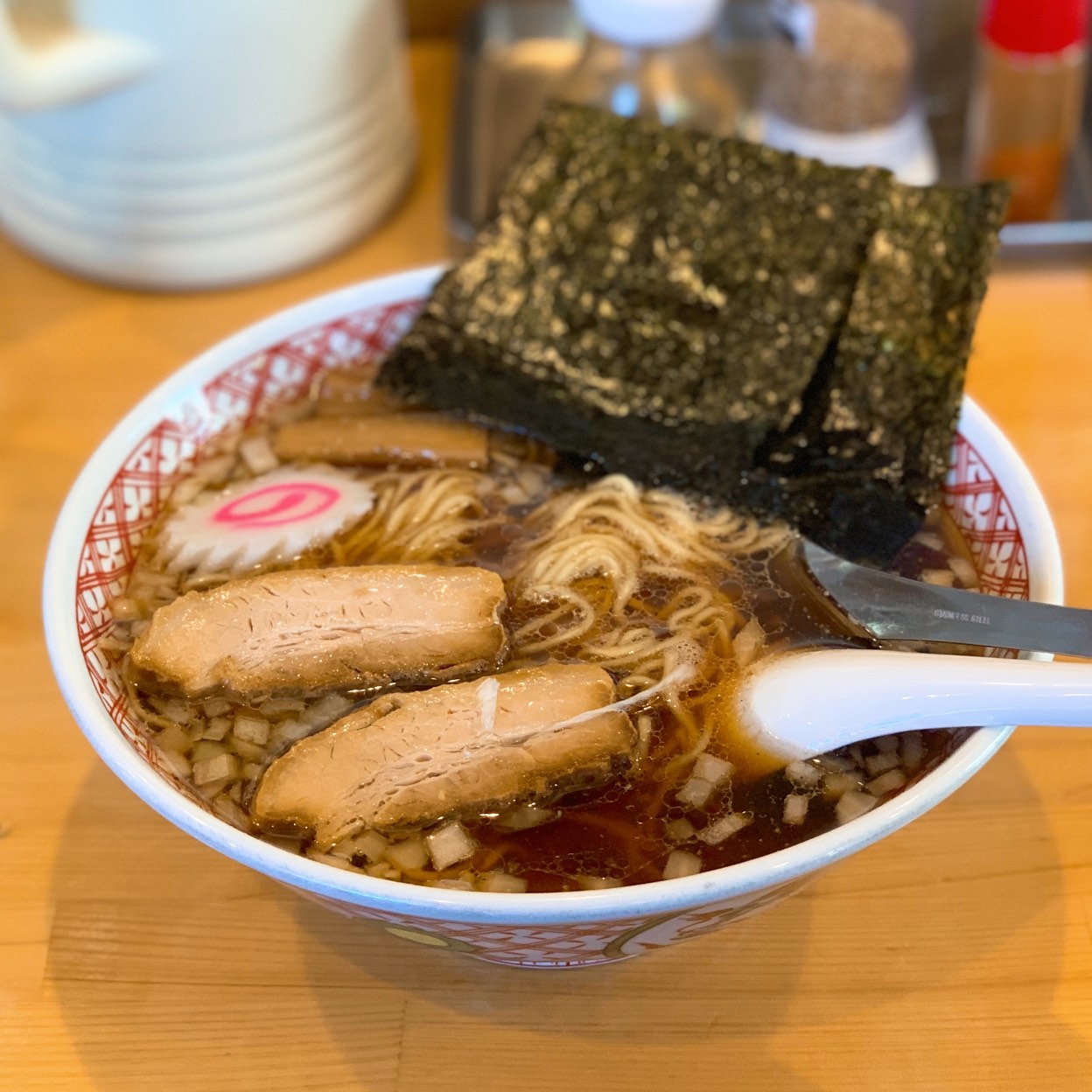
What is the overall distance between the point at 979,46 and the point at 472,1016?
68.1 inches

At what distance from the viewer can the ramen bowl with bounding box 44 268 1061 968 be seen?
773 millimetres

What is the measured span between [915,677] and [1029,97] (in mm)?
1359

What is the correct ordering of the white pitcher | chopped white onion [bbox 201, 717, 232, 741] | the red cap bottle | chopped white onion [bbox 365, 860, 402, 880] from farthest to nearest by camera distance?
the red cap bottle → the white pitcher → chopped white onion [bbox 201, 717, 232, 741] → chopped white onion [bbox 365, 860, 402, 880]

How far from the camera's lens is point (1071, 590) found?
4.55 ft

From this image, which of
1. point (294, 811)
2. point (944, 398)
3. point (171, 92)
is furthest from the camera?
point (171, 92)

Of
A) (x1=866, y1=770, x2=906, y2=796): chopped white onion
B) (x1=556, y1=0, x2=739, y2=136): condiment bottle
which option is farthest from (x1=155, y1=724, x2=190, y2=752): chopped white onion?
(x1=556, y1=0, x2=739, y2=136): condiment bottle

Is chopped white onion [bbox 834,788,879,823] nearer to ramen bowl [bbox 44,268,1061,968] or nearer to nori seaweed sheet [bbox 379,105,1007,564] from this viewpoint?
ramen bowl [bbox 44,268,1061,968]

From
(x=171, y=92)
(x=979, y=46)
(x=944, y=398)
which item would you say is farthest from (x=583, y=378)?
(x=979, y=46)

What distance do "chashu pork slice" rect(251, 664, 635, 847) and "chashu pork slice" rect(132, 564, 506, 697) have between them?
0.22 feet

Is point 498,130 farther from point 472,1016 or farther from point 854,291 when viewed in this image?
point 472,1016

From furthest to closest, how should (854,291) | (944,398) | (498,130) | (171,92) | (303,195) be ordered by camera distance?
(498,130) → (303,195) → (171,92) → (854,291) → (944,398)

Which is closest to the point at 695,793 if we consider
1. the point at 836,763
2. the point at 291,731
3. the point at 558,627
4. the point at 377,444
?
the point at 836,763

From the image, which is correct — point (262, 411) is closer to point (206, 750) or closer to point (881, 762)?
point (206, 750)

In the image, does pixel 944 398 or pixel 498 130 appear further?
pixel 498 130
